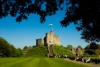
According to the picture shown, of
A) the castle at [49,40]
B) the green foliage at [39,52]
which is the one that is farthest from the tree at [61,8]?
the castle at [49,40]

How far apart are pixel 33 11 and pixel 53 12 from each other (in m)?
1.00

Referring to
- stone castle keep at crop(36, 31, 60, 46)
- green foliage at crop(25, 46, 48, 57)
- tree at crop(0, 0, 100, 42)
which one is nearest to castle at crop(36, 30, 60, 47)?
stone castle keep at crop(36, 31, 60, 46)

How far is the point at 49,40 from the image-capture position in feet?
334

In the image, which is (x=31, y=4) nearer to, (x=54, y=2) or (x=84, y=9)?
(x=54, y=2)

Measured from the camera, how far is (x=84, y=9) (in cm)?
944

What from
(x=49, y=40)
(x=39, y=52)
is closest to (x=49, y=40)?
(x=49, y=40)

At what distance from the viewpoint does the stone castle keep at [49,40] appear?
102 metres

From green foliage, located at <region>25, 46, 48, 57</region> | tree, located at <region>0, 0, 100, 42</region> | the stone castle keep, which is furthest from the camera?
the stone castle keep

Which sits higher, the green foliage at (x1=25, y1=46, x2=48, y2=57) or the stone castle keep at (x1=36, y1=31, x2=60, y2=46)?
the stone castle keep at (x1=36, y1=31, x2=60, y2=46)

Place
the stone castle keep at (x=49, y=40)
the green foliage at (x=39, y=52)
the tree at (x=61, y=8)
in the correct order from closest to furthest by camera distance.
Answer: the tree at (x=61, y=8)
the green foliage at (x=39, y=52)
the stone castle keep at (x=49, y=40)

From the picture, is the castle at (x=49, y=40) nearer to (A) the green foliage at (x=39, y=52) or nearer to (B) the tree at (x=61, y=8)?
(A) the green foliage at (x=39, y=52)

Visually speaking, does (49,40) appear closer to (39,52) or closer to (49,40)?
(49,40)

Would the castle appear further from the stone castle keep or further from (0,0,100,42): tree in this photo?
(0,0,100,42): tree

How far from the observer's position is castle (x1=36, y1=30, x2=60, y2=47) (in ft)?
334
